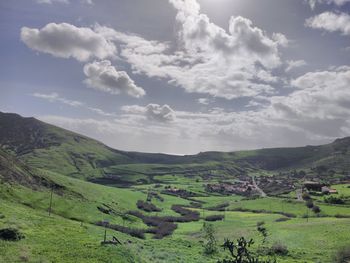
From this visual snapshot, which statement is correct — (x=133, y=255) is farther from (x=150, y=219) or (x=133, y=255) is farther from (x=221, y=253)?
(x=150, y=219)

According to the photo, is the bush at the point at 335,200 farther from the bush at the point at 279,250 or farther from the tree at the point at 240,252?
the tree at the point at 240,252

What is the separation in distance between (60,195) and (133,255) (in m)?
56.8

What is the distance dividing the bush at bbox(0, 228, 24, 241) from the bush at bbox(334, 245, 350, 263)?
57072mm

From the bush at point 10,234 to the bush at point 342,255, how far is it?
57.1 meters

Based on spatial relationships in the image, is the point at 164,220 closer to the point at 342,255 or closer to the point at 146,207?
the point at 146,207

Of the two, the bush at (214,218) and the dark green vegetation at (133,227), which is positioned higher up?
the dark green vegetation at (133,227)

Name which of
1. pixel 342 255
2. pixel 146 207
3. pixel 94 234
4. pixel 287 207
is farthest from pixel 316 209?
pixel 94 234

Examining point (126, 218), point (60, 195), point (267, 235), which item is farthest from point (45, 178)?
point (267, 235)

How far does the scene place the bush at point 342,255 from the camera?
66.1 meters

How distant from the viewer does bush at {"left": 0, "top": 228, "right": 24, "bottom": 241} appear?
51.2 meters

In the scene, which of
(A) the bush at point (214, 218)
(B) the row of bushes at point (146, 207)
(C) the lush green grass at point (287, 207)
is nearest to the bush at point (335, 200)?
(C) the lush green grass at point (287, 207)

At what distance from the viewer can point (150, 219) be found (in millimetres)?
130750

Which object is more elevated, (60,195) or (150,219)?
(60,195)

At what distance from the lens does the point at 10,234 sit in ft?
170
